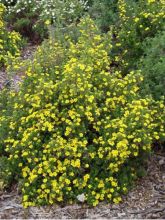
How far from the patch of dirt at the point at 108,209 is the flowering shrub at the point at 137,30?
2.05 meters

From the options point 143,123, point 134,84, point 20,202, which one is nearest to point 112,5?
point 134,84

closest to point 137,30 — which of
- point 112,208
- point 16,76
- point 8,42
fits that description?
point 16,76

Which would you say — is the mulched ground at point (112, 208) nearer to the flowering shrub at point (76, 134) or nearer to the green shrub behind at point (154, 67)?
the flowering shrub at point (76, 134)

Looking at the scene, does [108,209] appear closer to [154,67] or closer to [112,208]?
[112,208]

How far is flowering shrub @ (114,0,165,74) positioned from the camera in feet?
20.2

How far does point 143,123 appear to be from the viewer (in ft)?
14.5

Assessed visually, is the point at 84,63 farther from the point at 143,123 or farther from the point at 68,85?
the point at 143,123

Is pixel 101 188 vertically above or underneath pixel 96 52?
underneath

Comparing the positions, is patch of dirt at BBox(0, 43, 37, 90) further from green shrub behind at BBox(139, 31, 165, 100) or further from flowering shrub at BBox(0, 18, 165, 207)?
green shrub behind at BBox(139, 31, 165, 100)

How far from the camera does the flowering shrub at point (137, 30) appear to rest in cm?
614

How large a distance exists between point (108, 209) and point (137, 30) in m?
2.90

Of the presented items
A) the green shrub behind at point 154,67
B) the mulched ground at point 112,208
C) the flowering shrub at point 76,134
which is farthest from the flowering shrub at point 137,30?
the mulched ground at point 112,208

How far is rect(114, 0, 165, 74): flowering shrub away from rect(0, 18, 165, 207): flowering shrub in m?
1.24

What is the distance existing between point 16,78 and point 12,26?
2.08 meters
